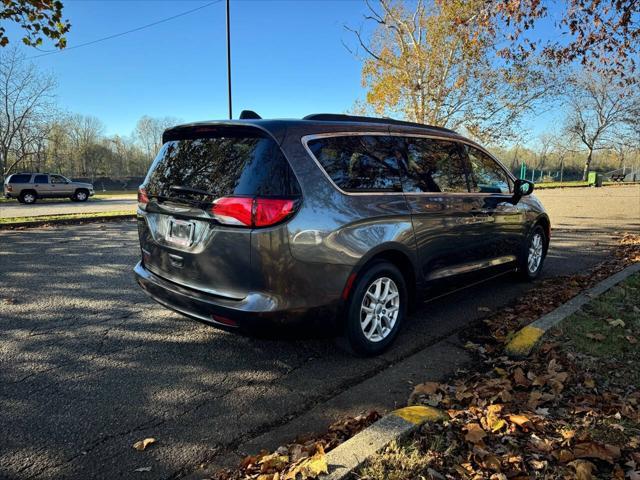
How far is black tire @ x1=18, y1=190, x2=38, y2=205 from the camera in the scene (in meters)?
24.1

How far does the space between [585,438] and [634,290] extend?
3447mm

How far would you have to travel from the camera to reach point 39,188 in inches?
974

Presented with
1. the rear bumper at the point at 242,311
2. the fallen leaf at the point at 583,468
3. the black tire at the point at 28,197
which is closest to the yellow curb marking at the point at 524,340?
the fallen leaf at the point at 583,468

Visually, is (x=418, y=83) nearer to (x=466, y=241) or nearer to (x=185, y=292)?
(x=466, y=241)

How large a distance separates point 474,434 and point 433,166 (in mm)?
2501

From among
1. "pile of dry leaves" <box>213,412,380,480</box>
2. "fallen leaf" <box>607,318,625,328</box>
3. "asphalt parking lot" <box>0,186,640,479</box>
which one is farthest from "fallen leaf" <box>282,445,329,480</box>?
"fallen leaf" <box>607,318,625,328</box>

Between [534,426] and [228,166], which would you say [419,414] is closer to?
[534,426]

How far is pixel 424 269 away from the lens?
3.75 meters

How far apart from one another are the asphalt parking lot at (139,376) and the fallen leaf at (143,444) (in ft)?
0.11

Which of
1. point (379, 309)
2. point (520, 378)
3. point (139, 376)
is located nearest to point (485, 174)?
point (379, 309)

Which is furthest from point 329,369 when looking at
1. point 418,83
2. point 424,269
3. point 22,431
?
point 418,83

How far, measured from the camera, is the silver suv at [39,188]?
24.0 meters

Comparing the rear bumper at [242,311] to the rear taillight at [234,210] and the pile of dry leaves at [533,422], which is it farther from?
the pile of dry leaves at [533,422]

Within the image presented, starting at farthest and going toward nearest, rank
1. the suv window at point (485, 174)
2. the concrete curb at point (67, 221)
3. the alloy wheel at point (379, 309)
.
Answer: the concrete curb at point (67, 221)
the suv window at point (485, 174)
the alloy wheel at point (379, 309)
